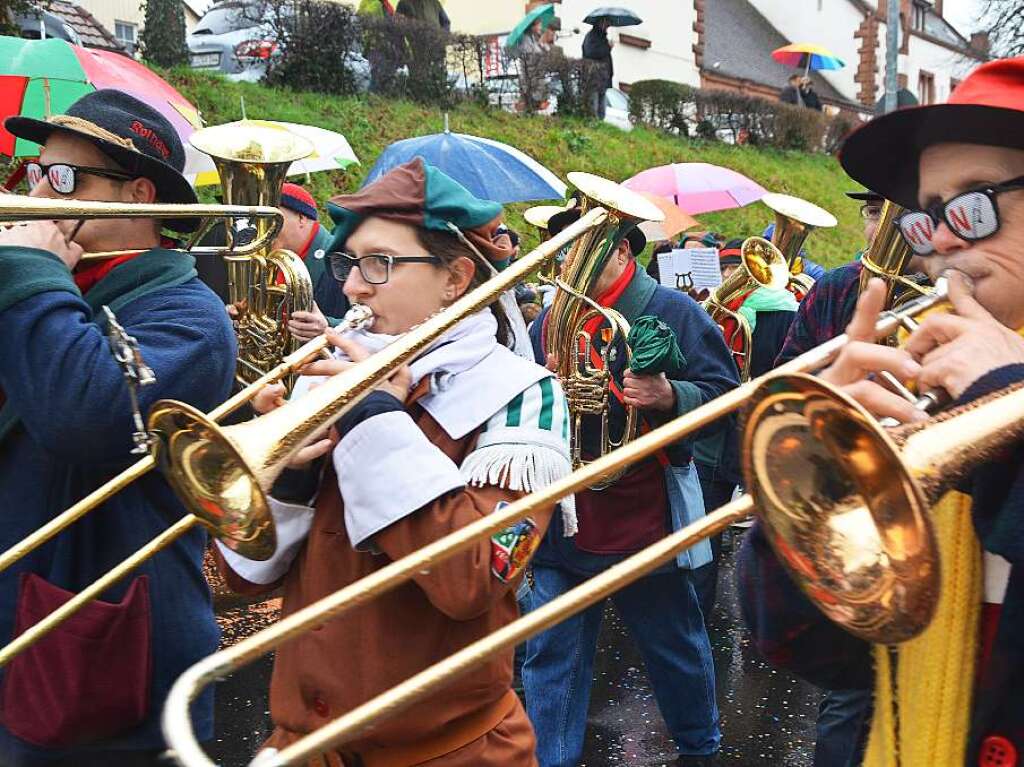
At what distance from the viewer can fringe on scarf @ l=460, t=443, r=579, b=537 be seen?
211 centimetres

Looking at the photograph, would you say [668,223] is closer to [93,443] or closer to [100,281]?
[100,281]

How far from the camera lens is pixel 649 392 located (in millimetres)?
3811

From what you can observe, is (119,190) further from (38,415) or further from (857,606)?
(857,606)

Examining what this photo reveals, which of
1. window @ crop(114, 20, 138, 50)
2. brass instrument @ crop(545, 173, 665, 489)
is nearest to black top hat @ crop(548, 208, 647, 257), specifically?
brass instrument @ crop(545, 173, 665, 489)

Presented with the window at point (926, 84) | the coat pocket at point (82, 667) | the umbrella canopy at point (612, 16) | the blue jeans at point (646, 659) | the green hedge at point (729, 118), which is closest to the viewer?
the coat pocket at point (82, 667)

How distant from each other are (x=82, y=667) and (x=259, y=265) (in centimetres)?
229

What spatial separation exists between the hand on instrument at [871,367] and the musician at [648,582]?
2280mm

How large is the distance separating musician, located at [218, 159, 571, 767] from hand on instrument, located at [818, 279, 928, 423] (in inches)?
31.1

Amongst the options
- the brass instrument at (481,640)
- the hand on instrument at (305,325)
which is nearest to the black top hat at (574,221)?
the hand on instrument at (305,325)

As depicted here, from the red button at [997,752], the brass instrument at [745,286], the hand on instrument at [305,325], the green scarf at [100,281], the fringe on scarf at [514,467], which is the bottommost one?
the brass instrument at [745,286]

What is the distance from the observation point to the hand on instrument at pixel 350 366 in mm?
2098

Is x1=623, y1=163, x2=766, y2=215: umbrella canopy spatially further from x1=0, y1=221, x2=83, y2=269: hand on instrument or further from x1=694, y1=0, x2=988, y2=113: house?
x1=694, y1=0, x2=988, y2=113: house

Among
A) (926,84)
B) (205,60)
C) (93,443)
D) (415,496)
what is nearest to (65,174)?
(93,443)

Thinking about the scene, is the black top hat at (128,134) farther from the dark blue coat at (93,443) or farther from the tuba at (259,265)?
the tuba at (259,265)
